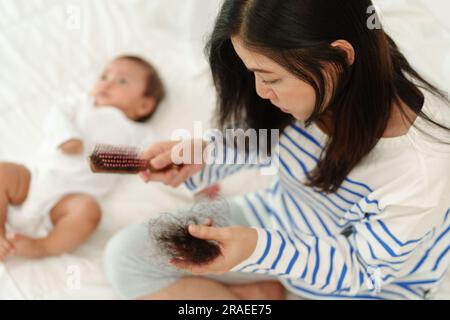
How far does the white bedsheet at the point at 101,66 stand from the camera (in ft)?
2.89

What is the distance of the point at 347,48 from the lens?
1.88 ft

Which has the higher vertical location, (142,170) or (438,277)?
(142,170)

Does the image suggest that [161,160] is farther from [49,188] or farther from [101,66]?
[101,66]

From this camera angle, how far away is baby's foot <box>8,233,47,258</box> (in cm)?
88

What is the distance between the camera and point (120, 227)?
997mm

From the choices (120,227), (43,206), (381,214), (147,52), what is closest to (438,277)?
(381,214)

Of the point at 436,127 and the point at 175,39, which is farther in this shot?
the point at 175,39

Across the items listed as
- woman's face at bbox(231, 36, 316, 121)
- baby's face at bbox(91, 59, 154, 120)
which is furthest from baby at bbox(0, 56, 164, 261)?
woman's face at bbox(231, 36, 316, 121)

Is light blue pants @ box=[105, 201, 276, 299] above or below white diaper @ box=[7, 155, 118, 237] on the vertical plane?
below

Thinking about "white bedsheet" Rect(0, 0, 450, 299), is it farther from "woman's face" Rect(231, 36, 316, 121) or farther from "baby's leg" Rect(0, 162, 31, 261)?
"woman's face" Rect(231, 36, 316, 121)

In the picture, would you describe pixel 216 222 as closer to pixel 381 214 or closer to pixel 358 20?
pixel 381 214

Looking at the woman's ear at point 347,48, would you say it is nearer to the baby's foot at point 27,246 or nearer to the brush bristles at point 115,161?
the brush bristles at point 115,161

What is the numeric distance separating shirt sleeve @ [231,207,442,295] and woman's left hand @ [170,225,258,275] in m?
0.01

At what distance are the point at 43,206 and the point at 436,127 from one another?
27.2 inches
